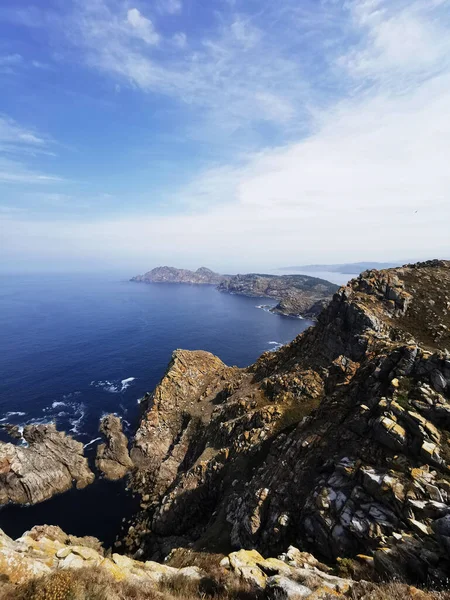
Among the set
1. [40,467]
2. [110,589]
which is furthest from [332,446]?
[40,467]

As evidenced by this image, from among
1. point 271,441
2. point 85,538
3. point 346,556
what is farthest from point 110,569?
point 85,538

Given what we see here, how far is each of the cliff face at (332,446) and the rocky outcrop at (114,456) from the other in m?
2.67

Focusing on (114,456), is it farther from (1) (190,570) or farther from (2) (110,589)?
(2) (110,589)

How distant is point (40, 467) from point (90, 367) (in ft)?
191

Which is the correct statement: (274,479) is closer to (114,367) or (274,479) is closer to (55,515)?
(55,515)

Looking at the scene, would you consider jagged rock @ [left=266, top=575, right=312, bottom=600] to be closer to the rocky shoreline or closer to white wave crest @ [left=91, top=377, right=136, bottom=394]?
the rocky shoreline

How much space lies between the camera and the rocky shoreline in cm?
1600

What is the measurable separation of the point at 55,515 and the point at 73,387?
166 feet

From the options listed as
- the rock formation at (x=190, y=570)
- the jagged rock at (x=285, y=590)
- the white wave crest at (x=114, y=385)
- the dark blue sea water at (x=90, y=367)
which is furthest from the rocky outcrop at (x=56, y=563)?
the white wave crest at (x=114, y=385)

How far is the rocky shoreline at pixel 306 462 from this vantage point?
1600cm

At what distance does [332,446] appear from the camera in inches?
1072

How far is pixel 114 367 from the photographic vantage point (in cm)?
11125

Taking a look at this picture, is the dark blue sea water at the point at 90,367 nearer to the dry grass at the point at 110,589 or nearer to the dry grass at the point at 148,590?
the dry grass at the point at 110,589

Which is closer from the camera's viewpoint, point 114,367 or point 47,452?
point 47,452
